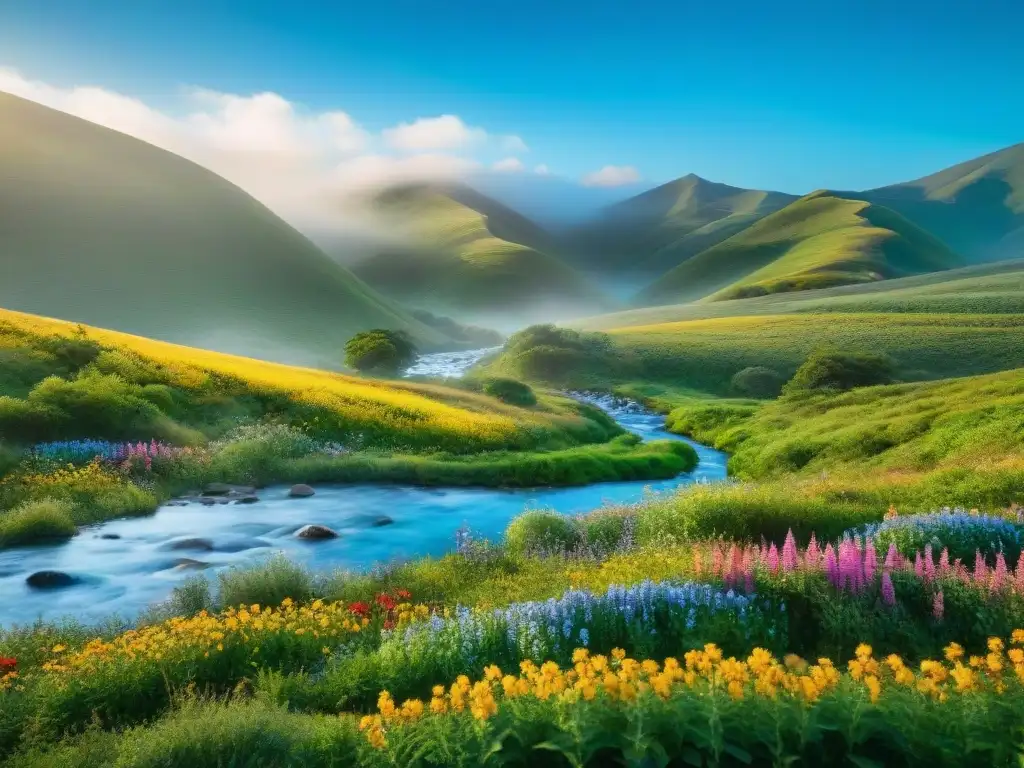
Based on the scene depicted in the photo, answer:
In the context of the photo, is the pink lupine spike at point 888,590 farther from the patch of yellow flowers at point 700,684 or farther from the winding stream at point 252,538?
the winding stream at point 252,538

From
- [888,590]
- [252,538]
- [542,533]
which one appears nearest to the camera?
[888,590]

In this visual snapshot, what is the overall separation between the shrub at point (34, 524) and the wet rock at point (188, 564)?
14.3 ft

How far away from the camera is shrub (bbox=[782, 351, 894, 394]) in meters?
62.8

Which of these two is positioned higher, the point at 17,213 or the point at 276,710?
the point at 17,213

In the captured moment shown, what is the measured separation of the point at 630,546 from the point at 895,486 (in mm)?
8688

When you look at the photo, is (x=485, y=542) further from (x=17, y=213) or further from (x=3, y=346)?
(x=17, y=213)

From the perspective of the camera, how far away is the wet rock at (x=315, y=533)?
22.8m

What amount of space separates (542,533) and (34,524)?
14.3 metres

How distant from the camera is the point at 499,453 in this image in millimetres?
36938

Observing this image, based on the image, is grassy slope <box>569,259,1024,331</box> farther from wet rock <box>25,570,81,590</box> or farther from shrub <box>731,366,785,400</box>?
wet rock <box>25,570,81,590</box>

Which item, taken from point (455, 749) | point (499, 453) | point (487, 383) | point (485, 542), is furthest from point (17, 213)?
point (455, 749)

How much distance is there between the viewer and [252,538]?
72.2ft

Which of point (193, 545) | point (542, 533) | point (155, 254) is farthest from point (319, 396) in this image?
point (155, 254)

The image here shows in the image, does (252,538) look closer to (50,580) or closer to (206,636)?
(50,580)
